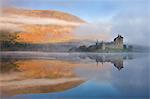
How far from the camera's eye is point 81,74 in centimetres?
409

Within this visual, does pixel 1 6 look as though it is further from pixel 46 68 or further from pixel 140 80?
pixel 140 80

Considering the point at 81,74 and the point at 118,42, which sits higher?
the point at 118,42

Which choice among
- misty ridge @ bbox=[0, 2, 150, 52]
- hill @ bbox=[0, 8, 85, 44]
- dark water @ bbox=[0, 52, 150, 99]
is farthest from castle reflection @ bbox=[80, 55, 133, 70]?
hill @ bbox=[0, 8, 85, 44]

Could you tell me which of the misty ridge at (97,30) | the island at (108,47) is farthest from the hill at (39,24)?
the island at (108,47)

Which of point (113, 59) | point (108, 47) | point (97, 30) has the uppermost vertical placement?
point (97, 30)

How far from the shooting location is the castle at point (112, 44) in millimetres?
4086

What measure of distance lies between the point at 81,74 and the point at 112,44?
1.32 feet

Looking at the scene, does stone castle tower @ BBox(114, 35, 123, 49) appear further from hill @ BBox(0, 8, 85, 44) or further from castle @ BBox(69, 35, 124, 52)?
hill @ BBox(0, 8, 85, 44)

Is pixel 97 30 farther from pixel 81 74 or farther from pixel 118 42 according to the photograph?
pixel 81 74

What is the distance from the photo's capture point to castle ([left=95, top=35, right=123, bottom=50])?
4.09 meters

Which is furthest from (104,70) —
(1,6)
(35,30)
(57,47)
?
(1,6)

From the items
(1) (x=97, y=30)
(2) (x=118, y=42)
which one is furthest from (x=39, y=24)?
(2) (x=118, y=42)

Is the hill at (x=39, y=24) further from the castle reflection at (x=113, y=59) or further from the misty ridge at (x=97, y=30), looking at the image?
the castle reflection at (x=113, y=59)

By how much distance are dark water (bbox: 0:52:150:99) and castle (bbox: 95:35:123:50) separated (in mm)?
84
